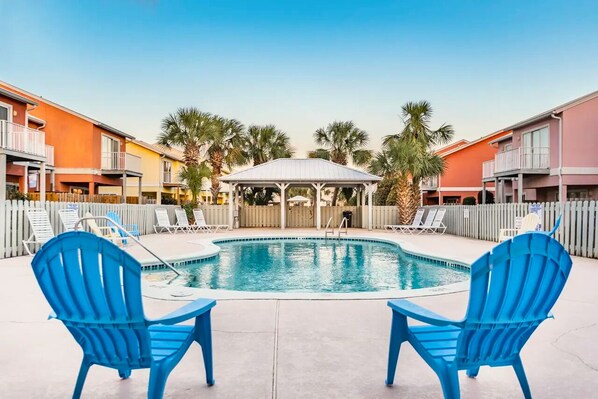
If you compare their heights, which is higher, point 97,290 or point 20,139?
point 20,139

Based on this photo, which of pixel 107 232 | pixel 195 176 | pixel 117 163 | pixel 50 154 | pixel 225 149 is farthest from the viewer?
pixel 225 149

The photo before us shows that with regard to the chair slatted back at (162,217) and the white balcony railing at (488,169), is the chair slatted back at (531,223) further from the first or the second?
the white balcony railing at (488,169)

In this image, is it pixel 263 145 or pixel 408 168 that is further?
pixel 263 145

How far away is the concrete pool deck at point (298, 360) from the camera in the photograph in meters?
2.64

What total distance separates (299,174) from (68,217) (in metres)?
12.2

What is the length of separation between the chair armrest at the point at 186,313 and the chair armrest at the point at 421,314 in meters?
1.20

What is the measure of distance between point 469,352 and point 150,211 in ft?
59.5

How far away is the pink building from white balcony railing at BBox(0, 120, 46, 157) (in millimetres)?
22934

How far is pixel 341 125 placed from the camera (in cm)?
2802

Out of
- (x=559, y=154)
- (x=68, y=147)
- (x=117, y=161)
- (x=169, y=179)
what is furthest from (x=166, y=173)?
(x=559, y=154)

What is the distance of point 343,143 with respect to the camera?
1117 inches

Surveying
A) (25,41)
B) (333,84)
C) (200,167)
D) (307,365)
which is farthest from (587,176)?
(25,41)

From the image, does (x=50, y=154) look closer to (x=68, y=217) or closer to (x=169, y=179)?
(x=169, y=179)

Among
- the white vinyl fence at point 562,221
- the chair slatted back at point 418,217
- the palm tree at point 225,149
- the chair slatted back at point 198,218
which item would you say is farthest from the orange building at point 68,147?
the white vinyl fence at point 562,221
